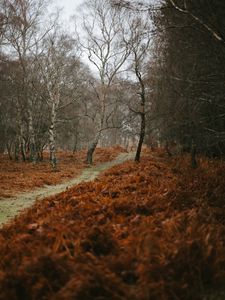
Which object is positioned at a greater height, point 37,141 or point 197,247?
point 37,141

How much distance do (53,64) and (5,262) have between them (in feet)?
68.3

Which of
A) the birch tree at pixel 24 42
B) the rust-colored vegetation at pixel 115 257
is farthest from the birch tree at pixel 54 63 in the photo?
the rust-colored vegetation at pixel 115 257

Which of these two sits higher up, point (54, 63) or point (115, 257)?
point (54, 63)

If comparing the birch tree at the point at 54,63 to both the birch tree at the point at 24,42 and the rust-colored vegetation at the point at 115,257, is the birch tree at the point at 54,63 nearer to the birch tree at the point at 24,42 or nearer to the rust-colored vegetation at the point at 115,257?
the birch tree at the point at 24,42

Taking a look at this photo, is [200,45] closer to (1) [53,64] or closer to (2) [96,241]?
(2) [96,241]

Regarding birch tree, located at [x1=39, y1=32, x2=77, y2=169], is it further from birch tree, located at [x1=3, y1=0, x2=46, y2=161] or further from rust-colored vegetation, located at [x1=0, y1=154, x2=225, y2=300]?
rust-colored vegetation, located at [x1=0, y1=154, x2=225, y2=300]

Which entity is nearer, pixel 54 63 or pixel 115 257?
pixel 115 257

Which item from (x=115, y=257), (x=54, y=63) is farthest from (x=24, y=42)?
(x=115, y=257)

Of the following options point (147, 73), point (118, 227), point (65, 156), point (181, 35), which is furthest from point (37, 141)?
point (118, 227)

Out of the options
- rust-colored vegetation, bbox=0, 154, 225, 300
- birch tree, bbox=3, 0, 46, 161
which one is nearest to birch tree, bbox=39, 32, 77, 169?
birch tree, bbox=3, 0, 46, 161

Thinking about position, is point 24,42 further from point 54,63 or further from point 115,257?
point 115,257

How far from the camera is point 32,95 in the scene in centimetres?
2627

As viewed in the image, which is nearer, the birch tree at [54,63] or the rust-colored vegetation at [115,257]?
the rust-colored vegetation at [115,257]

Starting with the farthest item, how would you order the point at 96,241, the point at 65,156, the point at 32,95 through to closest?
1. the point at 65,156
2. the point at 32,95
3. the point at 96,241
